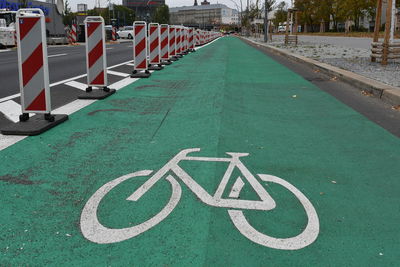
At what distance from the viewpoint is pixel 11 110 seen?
6598 mm

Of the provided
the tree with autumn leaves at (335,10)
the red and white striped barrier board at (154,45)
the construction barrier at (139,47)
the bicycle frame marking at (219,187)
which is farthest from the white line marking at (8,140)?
the tree with autumn leaves at (335,10)

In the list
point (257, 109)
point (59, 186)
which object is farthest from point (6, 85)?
point (59, 186)

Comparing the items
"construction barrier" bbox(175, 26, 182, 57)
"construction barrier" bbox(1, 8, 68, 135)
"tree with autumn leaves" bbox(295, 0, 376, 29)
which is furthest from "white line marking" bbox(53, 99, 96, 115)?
"tree with autumn leaves" bbox(295, 0, 376, 29)

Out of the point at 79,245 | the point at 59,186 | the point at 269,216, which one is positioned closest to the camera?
the point at 79,245

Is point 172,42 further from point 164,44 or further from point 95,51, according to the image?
point 95,51

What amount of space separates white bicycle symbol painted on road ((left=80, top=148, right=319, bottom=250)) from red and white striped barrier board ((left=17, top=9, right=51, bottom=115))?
226 centimetres

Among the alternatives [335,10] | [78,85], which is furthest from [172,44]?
[335,10]

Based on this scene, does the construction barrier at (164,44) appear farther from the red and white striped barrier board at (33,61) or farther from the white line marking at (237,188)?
the white line marking at (237,188)

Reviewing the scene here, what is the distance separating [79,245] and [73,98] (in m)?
5.57

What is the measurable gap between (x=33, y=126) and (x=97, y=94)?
2.56m

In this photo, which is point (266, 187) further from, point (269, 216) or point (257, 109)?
point (257, 109)

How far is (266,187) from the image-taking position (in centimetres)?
355

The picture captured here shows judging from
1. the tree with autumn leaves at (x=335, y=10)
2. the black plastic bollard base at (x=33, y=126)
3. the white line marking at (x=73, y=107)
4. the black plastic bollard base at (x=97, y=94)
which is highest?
the tree with autumn leaves at (x=335, y=10)

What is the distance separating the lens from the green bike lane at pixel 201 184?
2.58 meters
